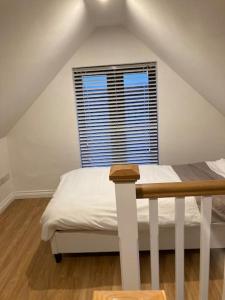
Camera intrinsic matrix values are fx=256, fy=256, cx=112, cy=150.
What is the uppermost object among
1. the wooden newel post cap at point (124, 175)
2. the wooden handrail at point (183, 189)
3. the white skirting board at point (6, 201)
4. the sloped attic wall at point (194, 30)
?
the sloped attic wall at point (194, 30)

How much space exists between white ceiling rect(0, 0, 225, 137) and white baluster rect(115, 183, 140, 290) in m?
1.08

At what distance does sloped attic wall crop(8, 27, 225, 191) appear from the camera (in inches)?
141

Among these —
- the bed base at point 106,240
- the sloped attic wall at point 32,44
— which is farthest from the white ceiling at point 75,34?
the bed base at point 106,240

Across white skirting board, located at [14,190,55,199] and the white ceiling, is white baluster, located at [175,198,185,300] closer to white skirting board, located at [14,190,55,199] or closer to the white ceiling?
the white ceiling

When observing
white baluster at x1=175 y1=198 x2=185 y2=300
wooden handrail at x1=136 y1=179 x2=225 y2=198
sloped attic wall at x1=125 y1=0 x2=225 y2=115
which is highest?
A: sloped attic wall at x1=125 y1=0 x2=225 y2=115

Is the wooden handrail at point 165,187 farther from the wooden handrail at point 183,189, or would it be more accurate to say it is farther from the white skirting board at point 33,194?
the white skirting board at point 33,194

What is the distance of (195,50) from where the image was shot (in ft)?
7.06

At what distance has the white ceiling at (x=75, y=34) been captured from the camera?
63.0 inches

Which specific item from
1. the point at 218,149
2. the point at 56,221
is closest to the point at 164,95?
the point at 218,149

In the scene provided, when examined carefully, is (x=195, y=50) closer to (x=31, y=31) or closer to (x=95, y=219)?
(x=31, y=31)

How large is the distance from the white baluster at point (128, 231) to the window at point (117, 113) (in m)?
2.80

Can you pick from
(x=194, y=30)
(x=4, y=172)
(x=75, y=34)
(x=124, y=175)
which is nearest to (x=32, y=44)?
(x=75, y=34)

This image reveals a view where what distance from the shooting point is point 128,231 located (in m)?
1.09

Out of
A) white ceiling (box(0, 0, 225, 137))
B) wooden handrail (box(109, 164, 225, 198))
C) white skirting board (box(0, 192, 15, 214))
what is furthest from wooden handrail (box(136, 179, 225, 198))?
white skirting board (box(0, 192, 15, 214))
